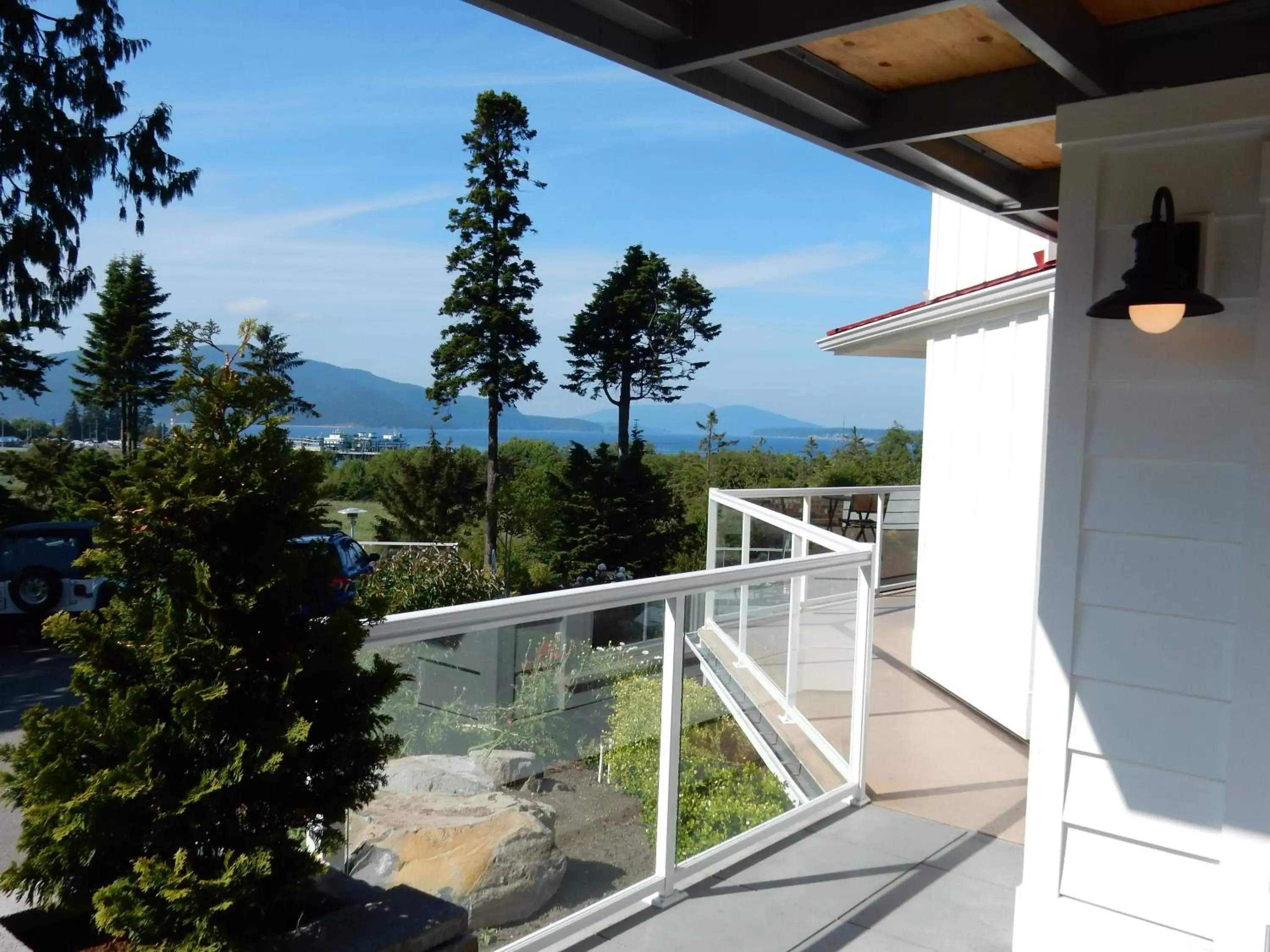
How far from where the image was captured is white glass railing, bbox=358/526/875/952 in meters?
2.24

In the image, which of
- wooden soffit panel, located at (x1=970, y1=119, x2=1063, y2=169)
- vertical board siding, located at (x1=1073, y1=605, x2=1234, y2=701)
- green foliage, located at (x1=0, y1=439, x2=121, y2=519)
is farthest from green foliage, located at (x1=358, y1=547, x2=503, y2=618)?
vertical board siding, located at (x1=1073, y1=605, x2=1234, y2=701)

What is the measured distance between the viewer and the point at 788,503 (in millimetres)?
7996

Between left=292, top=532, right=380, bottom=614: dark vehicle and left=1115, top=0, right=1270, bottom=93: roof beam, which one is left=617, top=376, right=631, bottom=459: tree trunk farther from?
left=292, top=532, right=380, bottom=614: dark vehicle

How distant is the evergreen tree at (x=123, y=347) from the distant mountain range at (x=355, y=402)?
2.57 feet

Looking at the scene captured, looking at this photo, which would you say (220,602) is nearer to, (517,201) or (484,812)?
(484,812)

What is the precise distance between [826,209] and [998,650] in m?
55.9

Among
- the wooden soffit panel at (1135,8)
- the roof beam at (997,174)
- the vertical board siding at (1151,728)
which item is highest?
the wooden soffit panel at (1135,8)

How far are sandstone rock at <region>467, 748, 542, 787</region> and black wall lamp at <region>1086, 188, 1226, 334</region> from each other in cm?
179

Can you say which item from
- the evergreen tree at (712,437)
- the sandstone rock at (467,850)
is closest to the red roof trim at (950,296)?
the sandstone rock at (467,850)

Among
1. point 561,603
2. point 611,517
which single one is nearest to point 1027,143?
point 561,603

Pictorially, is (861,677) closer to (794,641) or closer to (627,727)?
(794,641)

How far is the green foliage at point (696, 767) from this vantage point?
282cm

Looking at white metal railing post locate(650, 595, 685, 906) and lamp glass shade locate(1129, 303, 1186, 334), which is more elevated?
lamp glass shade locate(1129, 303, 1186, 334)

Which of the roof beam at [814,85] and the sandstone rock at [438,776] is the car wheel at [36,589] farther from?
the roof beam at [814,85]
